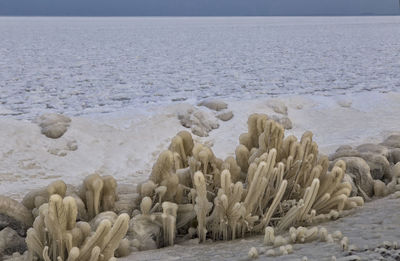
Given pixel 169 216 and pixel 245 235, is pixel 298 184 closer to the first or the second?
pixel 245 235

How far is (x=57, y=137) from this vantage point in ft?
20.6

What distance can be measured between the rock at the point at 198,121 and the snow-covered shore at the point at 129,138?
3.8 inches

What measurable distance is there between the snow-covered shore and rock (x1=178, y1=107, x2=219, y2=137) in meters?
0.10

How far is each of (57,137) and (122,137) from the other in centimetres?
83

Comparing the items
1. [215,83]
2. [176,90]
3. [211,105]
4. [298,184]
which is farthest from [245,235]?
[215,83]

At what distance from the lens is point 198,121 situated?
7043 mm

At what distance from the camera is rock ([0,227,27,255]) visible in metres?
2.25

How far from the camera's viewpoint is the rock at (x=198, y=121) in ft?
22.6

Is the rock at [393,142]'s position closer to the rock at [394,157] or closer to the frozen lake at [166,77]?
the rock at [394,157]

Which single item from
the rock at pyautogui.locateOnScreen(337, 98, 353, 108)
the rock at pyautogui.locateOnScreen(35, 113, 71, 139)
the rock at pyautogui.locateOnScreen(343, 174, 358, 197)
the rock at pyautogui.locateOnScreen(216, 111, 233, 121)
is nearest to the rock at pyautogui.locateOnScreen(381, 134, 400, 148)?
the rock at pyautogui.locateOnScreen(343, 174, 358, 197)

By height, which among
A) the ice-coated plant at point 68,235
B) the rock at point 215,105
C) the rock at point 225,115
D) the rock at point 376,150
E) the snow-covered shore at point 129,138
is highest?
the ice-coated plant at point 68,235

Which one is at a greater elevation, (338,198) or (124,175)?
(338,198)

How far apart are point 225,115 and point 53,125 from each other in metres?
2.49

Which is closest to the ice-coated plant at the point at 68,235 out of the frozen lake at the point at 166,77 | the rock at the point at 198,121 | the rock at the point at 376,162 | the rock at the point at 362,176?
the rock at the point at 362,176
